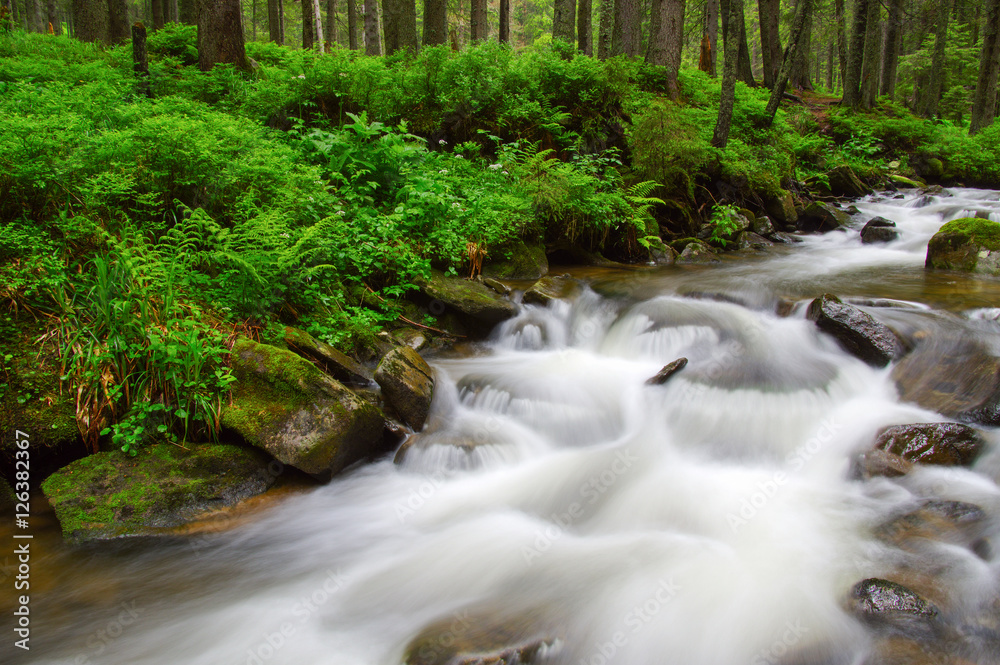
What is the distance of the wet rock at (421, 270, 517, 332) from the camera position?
7254 mm

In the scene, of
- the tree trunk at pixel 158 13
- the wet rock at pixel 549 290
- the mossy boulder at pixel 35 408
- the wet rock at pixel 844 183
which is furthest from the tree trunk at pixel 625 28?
the mossy boulder at pixel 35 408

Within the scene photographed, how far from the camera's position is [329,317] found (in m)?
6.22

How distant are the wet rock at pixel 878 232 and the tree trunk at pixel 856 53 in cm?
1031

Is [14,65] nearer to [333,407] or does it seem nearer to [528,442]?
[333,407]

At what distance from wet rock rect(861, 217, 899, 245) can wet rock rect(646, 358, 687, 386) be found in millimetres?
7856

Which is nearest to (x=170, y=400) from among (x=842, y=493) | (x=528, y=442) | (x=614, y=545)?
(x=528, y=442)

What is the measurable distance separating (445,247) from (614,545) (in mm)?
4513

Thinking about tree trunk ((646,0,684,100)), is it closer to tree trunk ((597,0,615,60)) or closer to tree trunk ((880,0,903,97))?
tree trunk ((597,0,615,60))

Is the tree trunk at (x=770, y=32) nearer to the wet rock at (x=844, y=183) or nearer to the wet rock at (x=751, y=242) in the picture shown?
the wet rock at (x=844, y=183)

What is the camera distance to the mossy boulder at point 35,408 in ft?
14.4

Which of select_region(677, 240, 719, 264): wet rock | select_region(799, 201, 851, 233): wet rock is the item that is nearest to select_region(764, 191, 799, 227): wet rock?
select_region(799, 201, 851, 233): wet rock

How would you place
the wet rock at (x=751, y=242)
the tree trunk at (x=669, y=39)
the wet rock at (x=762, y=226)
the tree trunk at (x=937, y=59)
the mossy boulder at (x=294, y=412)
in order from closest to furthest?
the mossy boulder at (x=294, y=412)
the wet rock at (x=751, y=242)
the wet rock at (x=762, y=226)
the tree trunk at (x=669, y=39)
the tree trunk at (x=937, y=59)

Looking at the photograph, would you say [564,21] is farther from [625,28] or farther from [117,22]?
[117,22]

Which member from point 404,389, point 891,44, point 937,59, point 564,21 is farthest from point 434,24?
point 891,44
